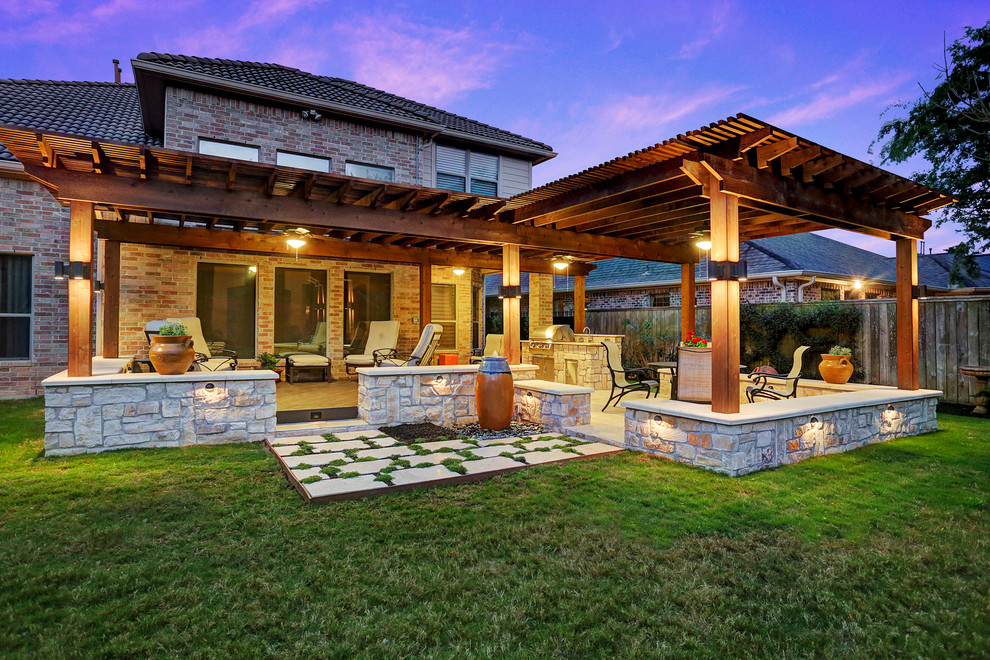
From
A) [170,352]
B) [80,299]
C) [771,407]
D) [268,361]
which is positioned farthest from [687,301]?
[80,299]

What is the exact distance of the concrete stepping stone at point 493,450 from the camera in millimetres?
4797

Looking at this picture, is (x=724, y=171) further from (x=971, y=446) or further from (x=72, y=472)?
(x=72, y=472)

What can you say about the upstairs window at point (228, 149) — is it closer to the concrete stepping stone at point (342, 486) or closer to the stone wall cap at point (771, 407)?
the concrete stepping stone at point (342, 486)

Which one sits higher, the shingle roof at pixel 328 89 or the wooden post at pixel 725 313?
the shingle roof at pixel 328 89

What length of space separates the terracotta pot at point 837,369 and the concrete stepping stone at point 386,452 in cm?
571

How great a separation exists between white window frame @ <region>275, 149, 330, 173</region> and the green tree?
10.4 meters

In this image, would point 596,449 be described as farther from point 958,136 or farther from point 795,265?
point 795,265

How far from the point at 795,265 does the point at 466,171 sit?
8512mm

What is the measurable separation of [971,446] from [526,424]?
4.78m

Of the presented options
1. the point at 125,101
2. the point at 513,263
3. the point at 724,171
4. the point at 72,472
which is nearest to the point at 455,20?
the point at 513,263

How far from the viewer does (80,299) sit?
4922mm

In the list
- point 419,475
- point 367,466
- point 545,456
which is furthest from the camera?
point 545,456

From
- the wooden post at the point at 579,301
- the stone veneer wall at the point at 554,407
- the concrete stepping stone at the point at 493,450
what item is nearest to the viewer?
the concrete stepping stone at the point at 493,450

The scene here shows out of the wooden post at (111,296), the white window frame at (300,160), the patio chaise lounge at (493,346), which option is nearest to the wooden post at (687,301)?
the patio chaise lounge at (493,346)
